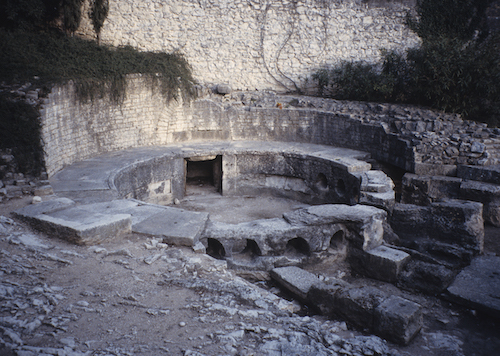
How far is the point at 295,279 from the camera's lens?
17.9 ft

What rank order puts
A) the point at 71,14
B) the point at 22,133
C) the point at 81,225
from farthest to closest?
the point at 71,14 → the point at 22,133 → the point at 81,225

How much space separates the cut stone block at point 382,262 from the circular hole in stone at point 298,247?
774 millimetres

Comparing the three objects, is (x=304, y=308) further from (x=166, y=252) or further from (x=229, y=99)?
(x=229, y=99)

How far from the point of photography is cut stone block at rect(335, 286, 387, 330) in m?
4.50

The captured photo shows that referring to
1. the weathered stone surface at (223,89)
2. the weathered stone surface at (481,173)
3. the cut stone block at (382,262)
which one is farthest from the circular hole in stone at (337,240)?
the weathered stone surface at (223,89)

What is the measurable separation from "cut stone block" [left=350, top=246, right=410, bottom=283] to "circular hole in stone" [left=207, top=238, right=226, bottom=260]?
2083mm

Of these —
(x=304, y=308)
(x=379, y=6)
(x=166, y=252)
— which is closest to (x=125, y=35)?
(x=379, y=6)

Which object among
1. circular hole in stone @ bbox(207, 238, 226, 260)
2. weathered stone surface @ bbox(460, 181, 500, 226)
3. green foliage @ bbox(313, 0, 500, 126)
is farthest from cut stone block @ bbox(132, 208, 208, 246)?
green foliage @ bbox(313, 0, 500, 126)

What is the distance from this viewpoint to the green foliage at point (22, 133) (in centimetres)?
654

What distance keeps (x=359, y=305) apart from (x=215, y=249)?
8.01 feet

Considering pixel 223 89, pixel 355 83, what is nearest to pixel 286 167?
pixel 223 89

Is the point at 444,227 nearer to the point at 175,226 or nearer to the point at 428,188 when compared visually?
the point at 428,188

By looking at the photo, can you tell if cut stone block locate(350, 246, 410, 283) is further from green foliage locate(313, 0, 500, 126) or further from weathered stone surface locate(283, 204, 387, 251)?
green foliage locate(313, 0, 500, 126)

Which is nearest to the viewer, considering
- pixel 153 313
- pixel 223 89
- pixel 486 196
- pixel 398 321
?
pixel 153 313
